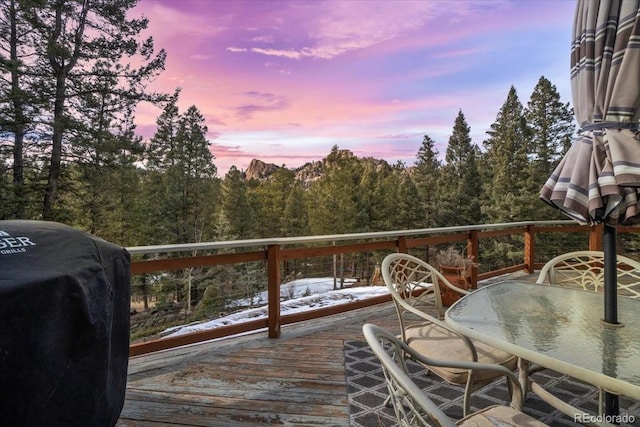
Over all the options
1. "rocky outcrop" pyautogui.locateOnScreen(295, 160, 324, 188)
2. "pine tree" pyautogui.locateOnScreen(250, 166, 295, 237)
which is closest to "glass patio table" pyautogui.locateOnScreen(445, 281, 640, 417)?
"pine tree" pyautogui.locateOnScreen(250, 166, 295, 237)

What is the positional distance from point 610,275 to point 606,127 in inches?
22.5

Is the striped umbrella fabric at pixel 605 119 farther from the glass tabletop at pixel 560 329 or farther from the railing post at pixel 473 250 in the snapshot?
the railing post at pixel 473 250

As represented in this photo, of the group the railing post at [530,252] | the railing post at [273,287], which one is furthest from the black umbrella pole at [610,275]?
the railing post at [530,252]

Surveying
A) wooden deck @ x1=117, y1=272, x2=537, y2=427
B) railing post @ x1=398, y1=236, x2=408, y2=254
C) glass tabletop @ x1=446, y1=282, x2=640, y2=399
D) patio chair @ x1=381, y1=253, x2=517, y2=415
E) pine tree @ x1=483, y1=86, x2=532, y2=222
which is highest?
pine tree @ x1=483, y1=86, x2=532, y2=222

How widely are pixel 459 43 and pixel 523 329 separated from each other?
6.74m

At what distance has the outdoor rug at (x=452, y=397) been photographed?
76.5 inches

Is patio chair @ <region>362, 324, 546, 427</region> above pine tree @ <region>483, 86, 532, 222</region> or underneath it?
underneath

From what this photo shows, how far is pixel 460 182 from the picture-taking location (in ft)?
74.8

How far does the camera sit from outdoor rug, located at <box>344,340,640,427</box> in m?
1.94

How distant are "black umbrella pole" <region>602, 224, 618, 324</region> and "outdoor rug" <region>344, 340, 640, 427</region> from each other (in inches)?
35.3

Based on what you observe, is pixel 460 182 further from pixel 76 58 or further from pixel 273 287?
pixel 273 287

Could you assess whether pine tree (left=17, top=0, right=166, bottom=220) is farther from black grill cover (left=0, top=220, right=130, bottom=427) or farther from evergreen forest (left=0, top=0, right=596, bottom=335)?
black grill cover (left=0, top=220, right=130, bottom=427)

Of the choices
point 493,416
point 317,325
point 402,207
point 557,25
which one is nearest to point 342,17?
point 557,25

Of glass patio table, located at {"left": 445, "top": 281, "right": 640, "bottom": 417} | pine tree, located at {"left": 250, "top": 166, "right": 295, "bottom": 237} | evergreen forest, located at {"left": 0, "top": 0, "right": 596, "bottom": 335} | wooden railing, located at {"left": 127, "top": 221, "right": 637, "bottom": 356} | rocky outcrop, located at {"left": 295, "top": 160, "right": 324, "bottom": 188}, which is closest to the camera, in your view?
glass patio table, located at {"left": 445, "top": 281, "right": 640, "bottom": 417}
